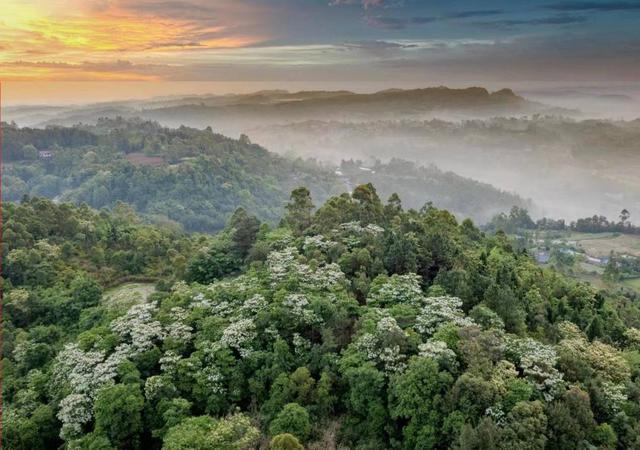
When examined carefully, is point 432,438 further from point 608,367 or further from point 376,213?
point 376,213

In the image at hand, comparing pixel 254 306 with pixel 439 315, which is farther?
pixel 254 306

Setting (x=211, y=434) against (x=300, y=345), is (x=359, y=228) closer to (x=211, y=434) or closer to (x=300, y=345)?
(x=300, y=345)

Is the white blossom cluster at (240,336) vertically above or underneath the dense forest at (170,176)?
above

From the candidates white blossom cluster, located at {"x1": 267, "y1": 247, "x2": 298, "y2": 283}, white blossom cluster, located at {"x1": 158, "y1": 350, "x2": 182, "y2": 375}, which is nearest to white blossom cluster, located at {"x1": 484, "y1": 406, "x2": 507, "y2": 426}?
white blossom cluster, located at {"x1": 267, "y1": 247, "x2": 298, "y2": 283}

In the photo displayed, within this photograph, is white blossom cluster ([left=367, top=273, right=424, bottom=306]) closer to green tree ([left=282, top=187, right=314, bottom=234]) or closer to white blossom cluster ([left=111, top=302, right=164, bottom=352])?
white blossom cluster ([left=111, top=302, right=164, bottom=352])

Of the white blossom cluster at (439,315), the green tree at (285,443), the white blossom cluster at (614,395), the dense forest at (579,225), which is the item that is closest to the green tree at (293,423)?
the green tree at (285,443)

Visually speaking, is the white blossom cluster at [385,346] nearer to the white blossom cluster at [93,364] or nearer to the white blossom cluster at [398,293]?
the white blossom cluster at [398,293]

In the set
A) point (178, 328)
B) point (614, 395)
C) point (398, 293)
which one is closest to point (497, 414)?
point (614, 395)
